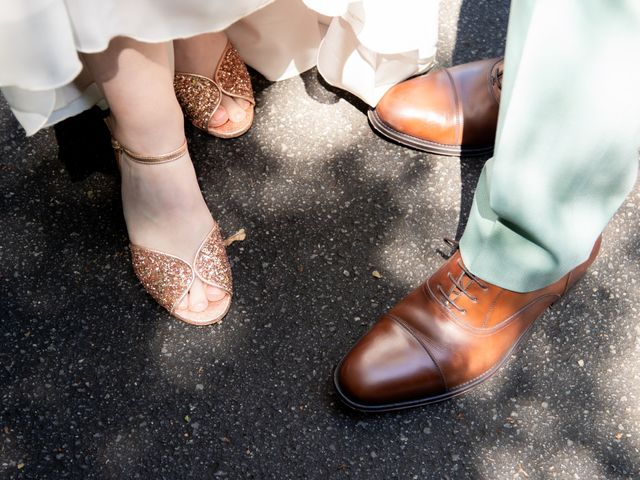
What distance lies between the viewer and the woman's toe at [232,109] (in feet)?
5.64

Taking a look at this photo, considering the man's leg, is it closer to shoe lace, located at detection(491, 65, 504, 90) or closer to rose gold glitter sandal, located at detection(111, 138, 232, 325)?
rose gold glitter sandal, located at detection(111, 138, 232, 325)

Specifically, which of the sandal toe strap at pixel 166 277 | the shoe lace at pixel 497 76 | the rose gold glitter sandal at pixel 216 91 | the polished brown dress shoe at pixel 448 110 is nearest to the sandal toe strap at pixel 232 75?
the rose gold glitter sandal at pixel 216 91

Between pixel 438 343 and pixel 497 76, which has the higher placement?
pixel 497 76

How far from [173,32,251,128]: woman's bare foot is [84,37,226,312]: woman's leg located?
1.01 feet

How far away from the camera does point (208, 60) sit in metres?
1.65

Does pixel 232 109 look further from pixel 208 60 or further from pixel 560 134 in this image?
pixel 560 134

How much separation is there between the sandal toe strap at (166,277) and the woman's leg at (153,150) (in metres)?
0.02

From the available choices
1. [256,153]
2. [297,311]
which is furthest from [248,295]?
[256,153]

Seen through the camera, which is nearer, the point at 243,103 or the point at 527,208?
the point at 527,208

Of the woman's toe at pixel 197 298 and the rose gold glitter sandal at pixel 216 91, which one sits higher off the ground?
the rose gold glitter sandal at pixel 216 91

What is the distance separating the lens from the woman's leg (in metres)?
1.20

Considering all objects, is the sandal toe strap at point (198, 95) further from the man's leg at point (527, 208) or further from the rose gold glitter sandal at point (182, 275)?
the man's leg at point (527, 208)

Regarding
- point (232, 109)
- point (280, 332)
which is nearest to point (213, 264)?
point (280, 332)

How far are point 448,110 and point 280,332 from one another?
66cm
